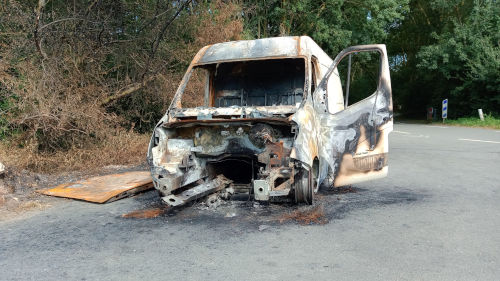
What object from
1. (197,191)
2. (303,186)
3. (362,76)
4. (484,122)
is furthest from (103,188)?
(362,76)

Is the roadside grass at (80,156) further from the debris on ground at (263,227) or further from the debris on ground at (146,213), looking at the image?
the debris on ground at (263,227)

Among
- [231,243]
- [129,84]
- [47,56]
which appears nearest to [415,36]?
[129,84]

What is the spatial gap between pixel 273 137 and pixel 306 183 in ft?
2.42

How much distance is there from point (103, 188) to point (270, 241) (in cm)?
376

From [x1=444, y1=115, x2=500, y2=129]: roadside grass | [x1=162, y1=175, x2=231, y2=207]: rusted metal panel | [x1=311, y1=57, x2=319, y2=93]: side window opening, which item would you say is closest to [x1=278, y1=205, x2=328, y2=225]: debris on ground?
[x1=162, y1=175, x2=231, y2=207]: rusted metal panel

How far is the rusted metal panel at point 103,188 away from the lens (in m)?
6.37

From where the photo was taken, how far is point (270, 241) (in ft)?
13.9

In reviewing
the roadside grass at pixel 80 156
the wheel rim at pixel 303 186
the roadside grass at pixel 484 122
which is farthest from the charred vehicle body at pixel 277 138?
the roadside grass at pixel 484 122

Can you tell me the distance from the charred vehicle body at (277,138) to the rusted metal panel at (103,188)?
121cm

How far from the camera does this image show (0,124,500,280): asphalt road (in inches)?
137

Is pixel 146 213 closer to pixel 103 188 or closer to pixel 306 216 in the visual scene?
pixel 103 188

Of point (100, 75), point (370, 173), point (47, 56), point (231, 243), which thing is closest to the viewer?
point (231, 243)

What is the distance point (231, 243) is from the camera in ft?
13.8

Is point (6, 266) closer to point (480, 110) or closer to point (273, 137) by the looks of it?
point (273, 137)
